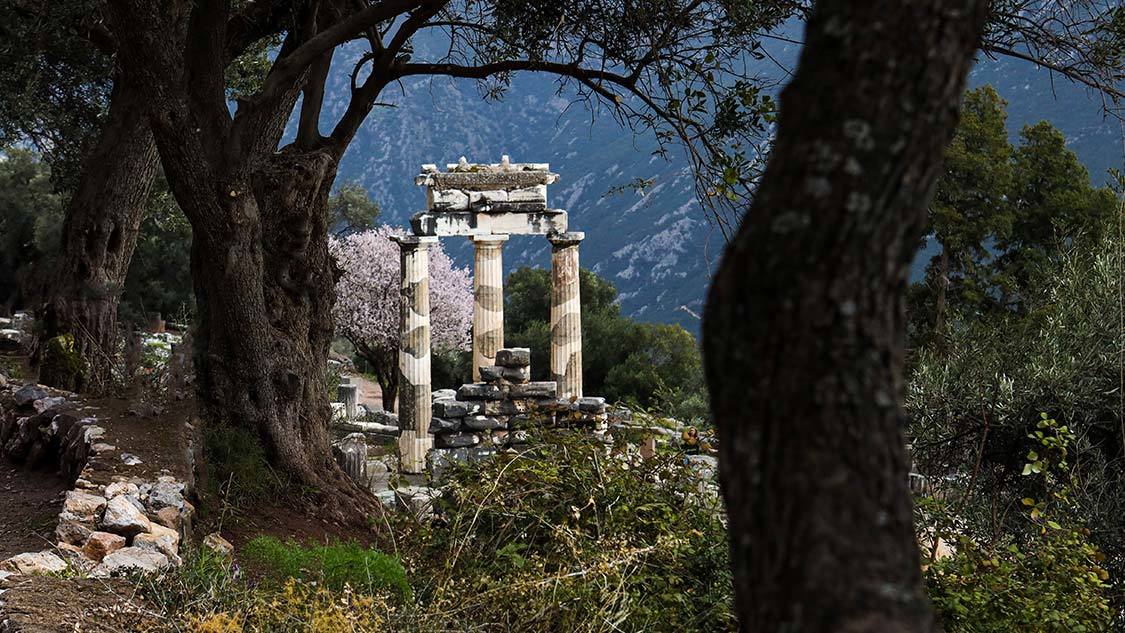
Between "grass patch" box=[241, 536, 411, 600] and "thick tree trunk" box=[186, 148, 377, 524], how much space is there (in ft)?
8.87

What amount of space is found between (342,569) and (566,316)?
14.7 m

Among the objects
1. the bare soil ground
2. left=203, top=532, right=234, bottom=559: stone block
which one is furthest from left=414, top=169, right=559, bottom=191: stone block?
the bare soil ground

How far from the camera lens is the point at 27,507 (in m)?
7.43

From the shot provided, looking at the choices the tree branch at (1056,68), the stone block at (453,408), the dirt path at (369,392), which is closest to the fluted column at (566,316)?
the stone block at (453,408)

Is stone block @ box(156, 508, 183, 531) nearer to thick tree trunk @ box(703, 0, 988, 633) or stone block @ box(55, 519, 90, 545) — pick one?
stone block @ box(55, 519, 90, 545)

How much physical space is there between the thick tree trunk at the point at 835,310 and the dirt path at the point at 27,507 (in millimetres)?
4688

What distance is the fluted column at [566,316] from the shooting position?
783 inches

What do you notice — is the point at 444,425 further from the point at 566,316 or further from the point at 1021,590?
the point at 566,316

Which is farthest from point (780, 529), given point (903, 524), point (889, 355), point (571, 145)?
point (571, 145)

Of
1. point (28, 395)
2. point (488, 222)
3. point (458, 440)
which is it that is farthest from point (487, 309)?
point (28, 395)

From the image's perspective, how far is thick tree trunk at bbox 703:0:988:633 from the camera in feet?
6.64

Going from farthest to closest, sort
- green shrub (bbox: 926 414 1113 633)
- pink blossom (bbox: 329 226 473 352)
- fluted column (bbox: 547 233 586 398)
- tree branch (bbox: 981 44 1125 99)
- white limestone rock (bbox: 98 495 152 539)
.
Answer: pink blossom (bbox: 329 226 473 352), fluted column (bbox: 547 233 586 398), tree branch (bbox: 981 44 1125 99), white limestone rock (bbox: 98 495 152 539), green shrub (bbox: 926 414 1113 633)

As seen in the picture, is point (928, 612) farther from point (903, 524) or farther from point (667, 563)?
point (667, 563)

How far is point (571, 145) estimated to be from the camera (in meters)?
83.0
